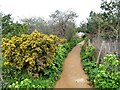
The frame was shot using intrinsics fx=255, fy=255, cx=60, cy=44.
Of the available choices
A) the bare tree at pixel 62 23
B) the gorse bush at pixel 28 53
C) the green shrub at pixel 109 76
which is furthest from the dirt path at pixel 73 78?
the bare tree at pixel 62 23

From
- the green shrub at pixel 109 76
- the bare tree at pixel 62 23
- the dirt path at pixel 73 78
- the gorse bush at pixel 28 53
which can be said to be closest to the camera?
the green shrub at pixel 109 76

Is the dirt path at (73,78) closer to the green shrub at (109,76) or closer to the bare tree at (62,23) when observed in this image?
the green shrub at (109,76)

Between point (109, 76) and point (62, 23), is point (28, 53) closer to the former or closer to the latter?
point (109, 76)

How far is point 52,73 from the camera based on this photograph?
42.2ft

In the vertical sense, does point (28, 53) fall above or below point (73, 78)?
above

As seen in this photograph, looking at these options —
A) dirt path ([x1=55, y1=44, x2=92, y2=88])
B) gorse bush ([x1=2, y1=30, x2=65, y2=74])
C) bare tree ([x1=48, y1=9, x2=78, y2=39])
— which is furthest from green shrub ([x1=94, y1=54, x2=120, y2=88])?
bare tree ([x1=48, y1=9, x2=78, y2=39])

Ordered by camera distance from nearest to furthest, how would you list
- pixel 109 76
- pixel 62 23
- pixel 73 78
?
pixel 109 76 < pixel 73 78 < pixel 62 23

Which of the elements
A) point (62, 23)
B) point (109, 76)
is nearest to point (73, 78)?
point (109, 76)

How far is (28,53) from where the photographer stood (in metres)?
11.6

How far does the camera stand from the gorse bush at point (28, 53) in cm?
1161

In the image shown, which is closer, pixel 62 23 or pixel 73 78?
pixel 73 78

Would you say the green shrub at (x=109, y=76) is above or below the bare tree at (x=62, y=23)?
below

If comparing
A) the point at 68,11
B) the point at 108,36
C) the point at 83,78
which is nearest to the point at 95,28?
the point at 68,11

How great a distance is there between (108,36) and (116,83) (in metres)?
8.26
